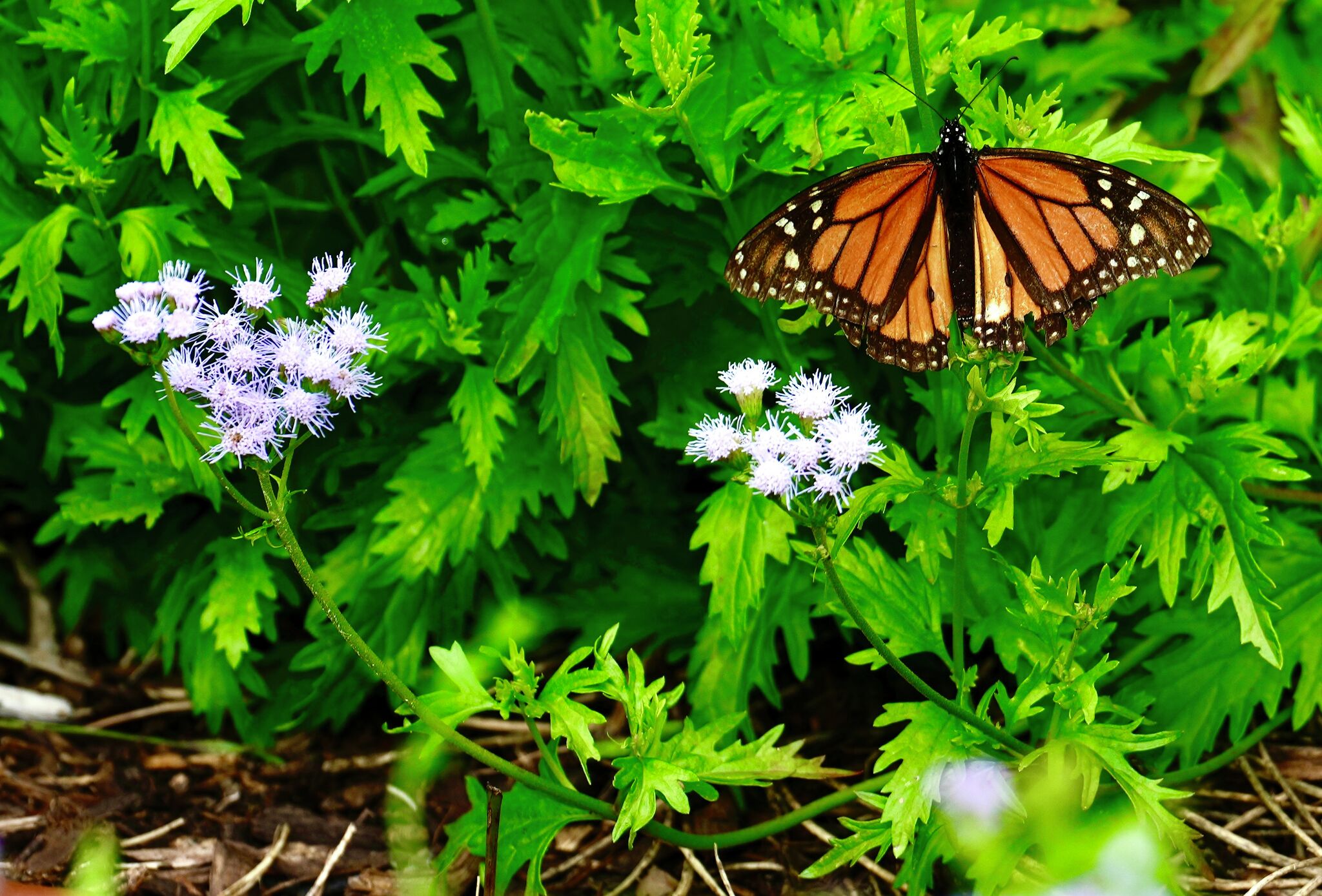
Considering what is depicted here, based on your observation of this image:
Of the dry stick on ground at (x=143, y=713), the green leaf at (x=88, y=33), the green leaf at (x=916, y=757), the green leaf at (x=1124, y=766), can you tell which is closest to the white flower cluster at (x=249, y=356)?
the green leaf at (x=88, y=33)

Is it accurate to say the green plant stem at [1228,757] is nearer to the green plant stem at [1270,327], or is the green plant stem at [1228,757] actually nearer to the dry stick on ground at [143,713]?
the green plant stem at [1270,327]

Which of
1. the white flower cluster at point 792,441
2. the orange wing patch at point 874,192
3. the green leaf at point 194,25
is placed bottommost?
the white flower cluster at point 792,441

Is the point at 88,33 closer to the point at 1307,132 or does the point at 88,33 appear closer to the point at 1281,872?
the point at 1307,132

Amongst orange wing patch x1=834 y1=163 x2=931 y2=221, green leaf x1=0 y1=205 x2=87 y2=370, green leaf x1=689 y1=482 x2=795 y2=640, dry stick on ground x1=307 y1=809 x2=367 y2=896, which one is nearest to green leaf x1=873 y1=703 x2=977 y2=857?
green leaf x1=689 y1=482 x2=795 y2=640

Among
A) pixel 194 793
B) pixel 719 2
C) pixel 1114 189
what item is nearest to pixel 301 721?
pixel 194 793

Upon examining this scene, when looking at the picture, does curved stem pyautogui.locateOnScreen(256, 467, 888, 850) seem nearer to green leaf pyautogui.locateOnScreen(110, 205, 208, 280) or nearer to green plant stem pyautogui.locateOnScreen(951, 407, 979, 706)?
green plant stem pyautogui.locateOnScreen(951, 407, 979, 706)

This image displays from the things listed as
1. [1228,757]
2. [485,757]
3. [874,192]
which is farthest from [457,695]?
[1228,757]

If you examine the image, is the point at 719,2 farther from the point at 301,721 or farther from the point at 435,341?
the point at 301,721
